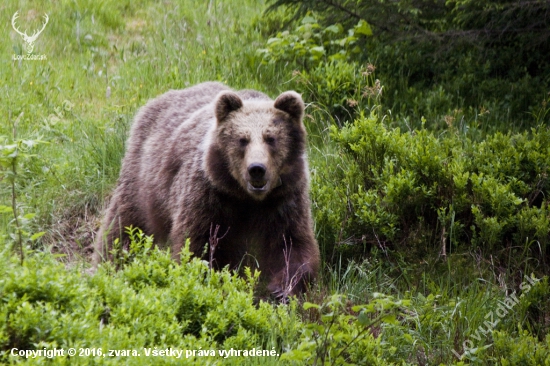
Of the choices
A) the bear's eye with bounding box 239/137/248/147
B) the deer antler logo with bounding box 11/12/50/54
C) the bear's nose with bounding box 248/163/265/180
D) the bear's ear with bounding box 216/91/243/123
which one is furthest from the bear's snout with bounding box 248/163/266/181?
the deer antler logo with bounding box 11/12/50/54

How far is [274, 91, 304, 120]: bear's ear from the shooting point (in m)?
5.93

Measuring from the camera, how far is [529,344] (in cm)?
496

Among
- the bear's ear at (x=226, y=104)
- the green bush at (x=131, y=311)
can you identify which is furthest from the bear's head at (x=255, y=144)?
the green bush at (x=131, y=311)

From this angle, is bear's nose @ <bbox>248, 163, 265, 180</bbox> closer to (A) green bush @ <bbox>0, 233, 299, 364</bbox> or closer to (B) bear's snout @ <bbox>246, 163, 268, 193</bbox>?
(B) bear's snout @ <bbox>246, 163, 268, 193</bbox>

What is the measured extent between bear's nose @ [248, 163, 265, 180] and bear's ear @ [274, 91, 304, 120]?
740 millimetres

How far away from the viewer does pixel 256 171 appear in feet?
17.9

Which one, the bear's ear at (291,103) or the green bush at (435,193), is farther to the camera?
the green bush at (435,193)

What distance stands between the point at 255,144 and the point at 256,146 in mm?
36

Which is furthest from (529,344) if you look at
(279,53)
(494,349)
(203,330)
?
(279,53)

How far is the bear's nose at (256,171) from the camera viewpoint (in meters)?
5.42

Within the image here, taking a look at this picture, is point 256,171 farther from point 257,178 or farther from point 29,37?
point 29,37

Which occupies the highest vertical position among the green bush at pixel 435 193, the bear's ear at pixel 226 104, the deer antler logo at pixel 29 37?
Answer: the bear's ear at pixel 226 104

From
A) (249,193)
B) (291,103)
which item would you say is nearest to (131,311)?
(249,193)

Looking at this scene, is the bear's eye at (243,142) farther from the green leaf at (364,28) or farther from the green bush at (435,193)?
the green leaf at (364,28)
